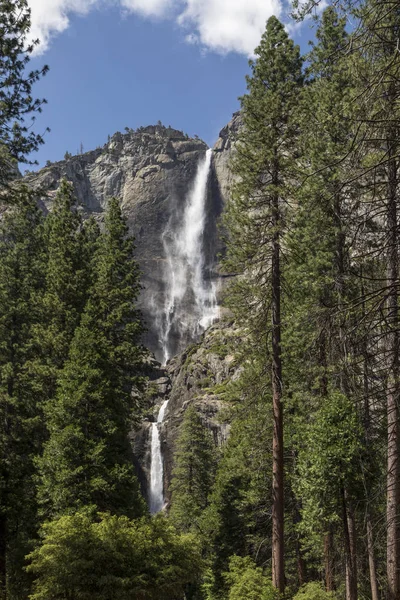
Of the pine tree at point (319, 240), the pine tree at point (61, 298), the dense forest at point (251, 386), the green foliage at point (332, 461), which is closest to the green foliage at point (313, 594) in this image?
the dense forest at point (251, 386)

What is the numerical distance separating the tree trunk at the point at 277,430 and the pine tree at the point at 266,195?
29 mm

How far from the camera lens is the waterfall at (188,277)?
79625 mm

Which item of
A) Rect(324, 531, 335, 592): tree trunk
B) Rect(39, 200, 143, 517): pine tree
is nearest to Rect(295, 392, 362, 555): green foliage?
Rect(324, 531, 335, 592): tree trunk

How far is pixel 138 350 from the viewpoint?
19703mm

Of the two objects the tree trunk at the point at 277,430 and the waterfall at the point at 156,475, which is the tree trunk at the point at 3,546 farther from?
the waterfall at the point at 156,475

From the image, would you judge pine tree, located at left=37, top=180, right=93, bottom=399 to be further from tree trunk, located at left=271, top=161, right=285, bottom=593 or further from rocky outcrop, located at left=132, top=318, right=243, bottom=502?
rocky outcrop, located at left=132, top=318, right=243, bottom=502

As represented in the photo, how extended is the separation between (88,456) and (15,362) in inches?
283

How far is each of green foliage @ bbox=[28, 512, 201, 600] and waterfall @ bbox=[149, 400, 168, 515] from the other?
38.4 meters

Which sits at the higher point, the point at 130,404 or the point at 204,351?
the point at 204,351

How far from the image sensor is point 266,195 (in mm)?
13914

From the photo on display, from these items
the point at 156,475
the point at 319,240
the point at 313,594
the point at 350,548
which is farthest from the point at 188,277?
the point at 350,548

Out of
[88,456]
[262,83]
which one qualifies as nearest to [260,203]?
[262,83]

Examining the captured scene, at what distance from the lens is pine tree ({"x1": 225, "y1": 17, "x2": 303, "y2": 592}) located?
13.8 metres

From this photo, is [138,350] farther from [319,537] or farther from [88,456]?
[319,537]
